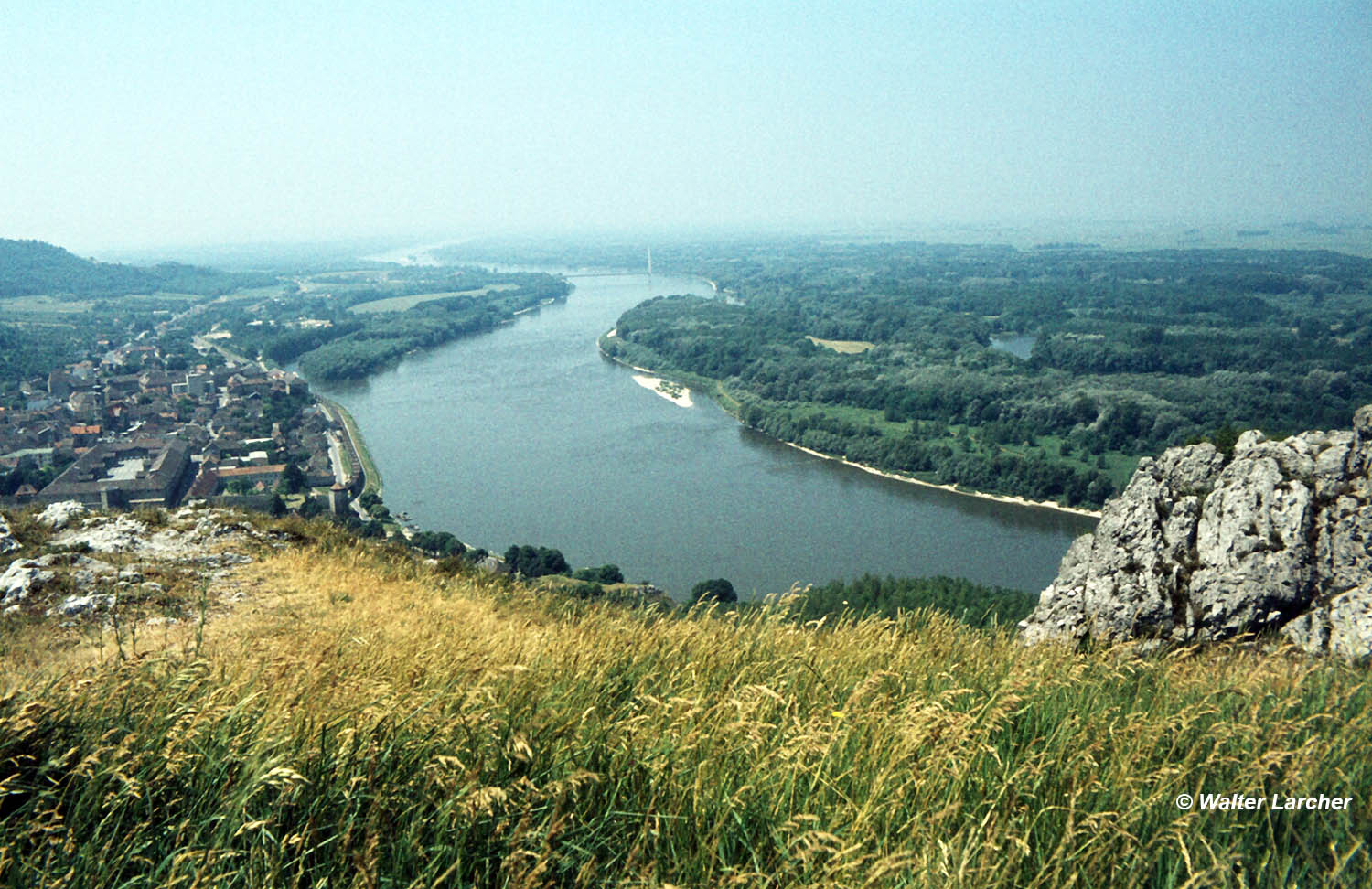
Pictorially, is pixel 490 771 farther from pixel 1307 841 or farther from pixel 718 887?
pixel 1307 841

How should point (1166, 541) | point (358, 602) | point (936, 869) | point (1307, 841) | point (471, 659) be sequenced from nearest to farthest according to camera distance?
1. point (936, 869)
2. point (1307, 841)
3. point (471, 659)
4. point (358, 602)
5. point (1166, 541)

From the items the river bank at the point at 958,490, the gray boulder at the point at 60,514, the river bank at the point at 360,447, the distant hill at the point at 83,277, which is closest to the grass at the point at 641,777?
the gray boulder at the point at 60,514

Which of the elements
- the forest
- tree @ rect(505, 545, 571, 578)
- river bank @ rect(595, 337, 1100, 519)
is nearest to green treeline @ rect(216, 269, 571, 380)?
the forest

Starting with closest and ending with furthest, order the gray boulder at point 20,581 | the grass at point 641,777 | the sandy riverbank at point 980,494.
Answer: the grass at point 641,777
the gray boulder at point 20,581
the sandy riverbank at point 980,494

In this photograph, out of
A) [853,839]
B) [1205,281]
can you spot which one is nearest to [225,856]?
[853,839]

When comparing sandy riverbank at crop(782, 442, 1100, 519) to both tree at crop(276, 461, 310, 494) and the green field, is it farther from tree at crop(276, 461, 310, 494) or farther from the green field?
the green field

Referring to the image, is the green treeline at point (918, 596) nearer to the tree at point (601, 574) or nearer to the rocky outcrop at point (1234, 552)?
the tree at point (601, 574)
